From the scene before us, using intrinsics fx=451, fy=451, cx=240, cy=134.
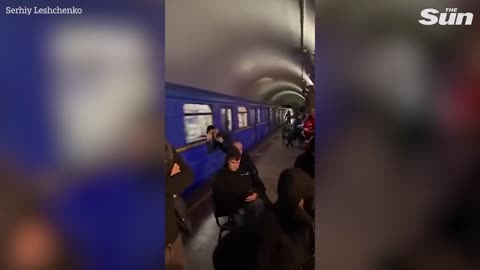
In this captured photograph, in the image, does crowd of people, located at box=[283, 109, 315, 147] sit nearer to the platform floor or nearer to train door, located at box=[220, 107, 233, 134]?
the platform floor

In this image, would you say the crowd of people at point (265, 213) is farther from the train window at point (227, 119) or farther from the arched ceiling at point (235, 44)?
the arched ceiling at point (235, 44)

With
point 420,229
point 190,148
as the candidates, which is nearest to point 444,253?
point 420,229

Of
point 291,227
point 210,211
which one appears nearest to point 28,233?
point 210,211

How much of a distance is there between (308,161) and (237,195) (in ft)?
0.91

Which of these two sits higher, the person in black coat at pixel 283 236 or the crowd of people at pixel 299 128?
the crowd of people at pixel 299 128

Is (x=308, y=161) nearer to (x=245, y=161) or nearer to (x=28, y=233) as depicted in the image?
(x=245, y=161)

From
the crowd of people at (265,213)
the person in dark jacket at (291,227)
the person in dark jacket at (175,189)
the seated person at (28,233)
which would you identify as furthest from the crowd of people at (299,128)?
the seated person at (28,233)

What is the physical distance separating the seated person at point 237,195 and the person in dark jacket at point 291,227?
0.20 feet

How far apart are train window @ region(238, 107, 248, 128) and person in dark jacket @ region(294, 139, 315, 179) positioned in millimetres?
227

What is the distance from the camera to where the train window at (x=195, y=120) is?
1.55m

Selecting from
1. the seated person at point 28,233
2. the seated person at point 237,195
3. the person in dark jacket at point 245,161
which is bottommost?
the seated person at point 28,233

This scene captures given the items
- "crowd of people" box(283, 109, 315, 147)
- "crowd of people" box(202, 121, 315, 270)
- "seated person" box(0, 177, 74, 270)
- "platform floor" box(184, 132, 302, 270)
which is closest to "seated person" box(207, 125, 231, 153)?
"crowd of people" box(202, 121, 315, 270)

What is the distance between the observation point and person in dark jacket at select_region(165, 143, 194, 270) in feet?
5.17

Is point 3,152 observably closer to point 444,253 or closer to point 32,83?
point 32,83
